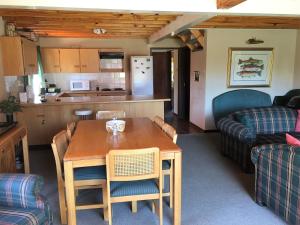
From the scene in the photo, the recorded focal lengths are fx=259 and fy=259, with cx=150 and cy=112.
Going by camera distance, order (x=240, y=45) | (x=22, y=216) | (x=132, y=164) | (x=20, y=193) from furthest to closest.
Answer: (x=240, y=45) → (x=132, y=164) → (x=20, y=193) → (x=22, y=216)

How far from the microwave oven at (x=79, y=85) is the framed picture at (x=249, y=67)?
12.3 ft

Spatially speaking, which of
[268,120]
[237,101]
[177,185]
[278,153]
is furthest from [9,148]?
[237,101]

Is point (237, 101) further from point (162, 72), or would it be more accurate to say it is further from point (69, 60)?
point (69, 60)

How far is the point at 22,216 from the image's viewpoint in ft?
5.90

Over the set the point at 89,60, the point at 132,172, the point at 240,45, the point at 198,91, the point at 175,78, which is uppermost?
the point at 240,45

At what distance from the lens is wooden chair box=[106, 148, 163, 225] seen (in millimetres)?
2037

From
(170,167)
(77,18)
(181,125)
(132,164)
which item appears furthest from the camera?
(181,125)

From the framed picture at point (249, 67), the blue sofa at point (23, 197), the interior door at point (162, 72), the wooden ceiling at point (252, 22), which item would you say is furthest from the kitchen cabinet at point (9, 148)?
the interior door at point (162, 72)

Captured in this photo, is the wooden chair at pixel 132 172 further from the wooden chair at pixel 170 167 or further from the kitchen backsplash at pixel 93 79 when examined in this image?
the kitchen backsplash at pixel 93 79

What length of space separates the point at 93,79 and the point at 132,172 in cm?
559

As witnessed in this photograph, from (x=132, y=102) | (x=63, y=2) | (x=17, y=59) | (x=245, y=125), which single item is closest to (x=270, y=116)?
(x=245, y=125)

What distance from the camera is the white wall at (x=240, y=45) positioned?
5637 millimetres

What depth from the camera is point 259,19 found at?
15.7 ft

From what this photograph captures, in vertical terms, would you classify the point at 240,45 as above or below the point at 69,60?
above
